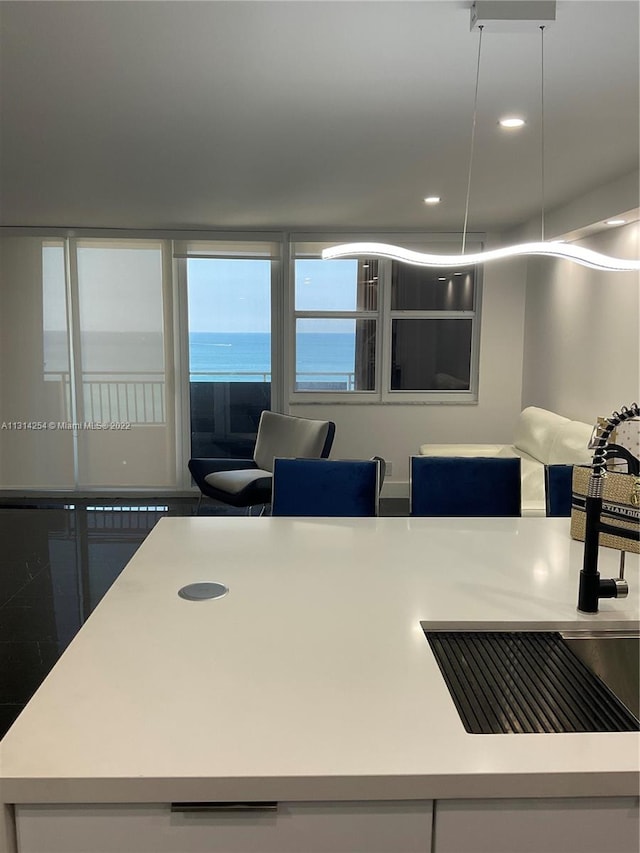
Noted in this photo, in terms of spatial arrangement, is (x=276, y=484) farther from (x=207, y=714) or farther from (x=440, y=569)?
(x=207, y=714)

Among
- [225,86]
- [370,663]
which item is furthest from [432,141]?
[370,663]

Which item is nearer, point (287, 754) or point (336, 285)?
point (287, 754)

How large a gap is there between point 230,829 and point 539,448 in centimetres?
417

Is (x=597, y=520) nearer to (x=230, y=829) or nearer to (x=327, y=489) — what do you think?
(x=230, y=829)

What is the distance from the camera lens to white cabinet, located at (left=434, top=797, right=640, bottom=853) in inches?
37.6

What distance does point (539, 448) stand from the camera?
467cm

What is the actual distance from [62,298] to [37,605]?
347 centimetres

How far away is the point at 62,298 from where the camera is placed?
591 cm

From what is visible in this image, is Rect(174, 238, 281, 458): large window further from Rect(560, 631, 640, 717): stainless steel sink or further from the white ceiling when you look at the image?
Rect(560, 631, 640, 717): stainless steel sink

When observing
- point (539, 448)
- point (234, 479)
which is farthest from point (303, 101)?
point (539, 448)

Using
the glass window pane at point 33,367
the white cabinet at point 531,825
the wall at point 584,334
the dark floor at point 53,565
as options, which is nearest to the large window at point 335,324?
the dark floor at point 53,565

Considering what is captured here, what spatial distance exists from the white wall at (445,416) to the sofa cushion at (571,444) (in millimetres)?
1567

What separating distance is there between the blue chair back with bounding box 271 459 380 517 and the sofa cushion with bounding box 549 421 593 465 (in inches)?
69.1

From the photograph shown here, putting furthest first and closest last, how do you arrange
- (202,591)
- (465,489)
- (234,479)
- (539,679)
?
(234,479), (465,489), (202,591), (539,679)
